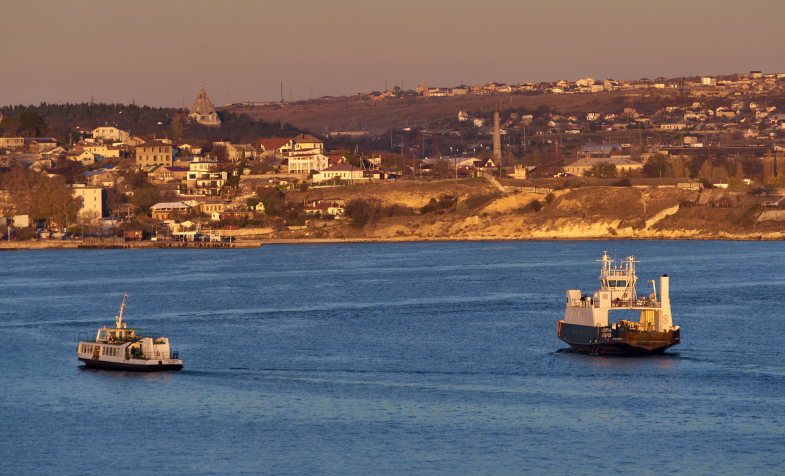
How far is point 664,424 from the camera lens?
24234 millimetres

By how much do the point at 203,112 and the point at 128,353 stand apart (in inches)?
5515

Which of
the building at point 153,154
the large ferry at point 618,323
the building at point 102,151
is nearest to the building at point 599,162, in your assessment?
the building at point 153,154

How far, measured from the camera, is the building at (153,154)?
112812 mm

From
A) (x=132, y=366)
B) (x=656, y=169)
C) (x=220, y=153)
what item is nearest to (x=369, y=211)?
(x=656, y=169)

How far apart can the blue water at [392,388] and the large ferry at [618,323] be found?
0.56 metres

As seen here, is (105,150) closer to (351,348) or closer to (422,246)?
(422,246)

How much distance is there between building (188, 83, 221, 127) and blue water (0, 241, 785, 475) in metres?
113

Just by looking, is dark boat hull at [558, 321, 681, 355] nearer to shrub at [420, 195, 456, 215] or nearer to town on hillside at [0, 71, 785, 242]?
town on hillside at [0, 71, 785, 242]

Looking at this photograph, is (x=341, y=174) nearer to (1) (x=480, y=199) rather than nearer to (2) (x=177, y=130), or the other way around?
(1) (x=480, y=199)

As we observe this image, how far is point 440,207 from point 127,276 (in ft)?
125

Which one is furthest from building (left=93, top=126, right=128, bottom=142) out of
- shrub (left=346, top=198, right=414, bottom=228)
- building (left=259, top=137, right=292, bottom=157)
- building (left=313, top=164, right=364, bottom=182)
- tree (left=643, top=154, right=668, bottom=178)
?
tree (left=643, top=154, right=668, bottom=178)

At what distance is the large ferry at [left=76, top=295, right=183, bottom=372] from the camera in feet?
102

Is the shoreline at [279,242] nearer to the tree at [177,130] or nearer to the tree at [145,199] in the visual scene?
the tree at [145,199]

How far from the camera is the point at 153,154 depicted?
113625 millimetres
